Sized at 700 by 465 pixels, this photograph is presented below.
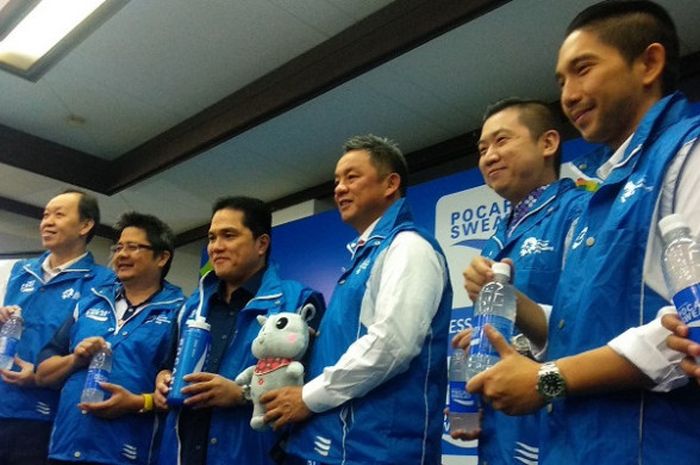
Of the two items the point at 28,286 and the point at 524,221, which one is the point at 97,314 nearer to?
the point at 28,286

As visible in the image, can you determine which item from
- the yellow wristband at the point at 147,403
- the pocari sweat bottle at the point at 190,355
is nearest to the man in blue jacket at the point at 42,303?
the yellow wristband at the point at 147,403

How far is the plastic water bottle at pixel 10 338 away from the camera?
242 cm

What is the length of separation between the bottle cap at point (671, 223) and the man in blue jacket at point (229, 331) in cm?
128

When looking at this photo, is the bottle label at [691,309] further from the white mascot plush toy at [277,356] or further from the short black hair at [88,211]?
the short black hair at [88,211]

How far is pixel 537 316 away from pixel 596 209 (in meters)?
0.26

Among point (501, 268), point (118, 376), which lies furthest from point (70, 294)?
point (501, 268)

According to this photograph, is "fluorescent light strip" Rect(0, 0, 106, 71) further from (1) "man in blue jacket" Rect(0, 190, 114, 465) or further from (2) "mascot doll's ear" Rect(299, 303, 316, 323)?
(2) "mascot doll's ear" Rect(299, 303, 316, 323)

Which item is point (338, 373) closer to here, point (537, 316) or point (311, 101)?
point (537, 316)

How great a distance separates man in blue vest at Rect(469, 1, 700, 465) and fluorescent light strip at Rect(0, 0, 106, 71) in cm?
274

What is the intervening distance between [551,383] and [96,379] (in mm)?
1696

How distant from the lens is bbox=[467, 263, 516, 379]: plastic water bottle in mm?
1142

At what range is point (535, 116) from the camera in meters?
1.91

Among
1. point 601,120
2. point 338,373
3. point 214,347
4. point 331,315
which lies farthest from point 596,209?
point 214,347

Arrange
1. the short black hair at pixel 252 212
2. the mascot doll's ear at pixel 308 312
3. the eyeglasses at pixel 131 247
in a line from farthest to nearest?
the eyeglasses at pixel 131 247, the short black hair at pixel 252 212, the mascot doll's ear at pixel 308 312
